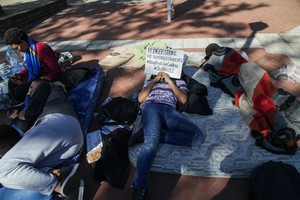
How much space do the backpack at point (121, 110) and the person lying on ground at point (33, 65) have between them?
48.1 inches

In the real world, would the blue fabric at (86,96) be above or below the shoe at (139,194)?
above

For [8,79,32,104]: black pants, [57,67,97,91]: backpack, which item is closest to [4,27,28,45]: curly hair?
[8,79,32,104]: black pants

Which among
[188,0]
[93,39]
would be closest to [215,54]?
[93,39]

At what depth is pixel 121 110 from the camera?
138 inches

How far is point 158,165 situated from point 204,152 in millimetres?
574

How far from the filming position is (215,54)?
430cm

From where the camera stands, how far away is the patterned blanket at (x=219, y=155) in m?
2.68

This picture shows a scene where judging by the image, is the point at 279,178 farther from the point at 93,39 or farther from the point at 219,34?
the point at 93,39

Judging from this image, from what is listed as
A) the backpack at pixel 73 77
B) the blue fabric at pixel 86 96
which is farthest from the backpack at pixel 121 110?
the backpack at pixel 73 77

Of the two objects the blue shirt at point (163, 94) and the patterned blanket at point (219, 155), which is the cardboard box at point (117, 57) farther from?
the patterned blanket at point (219, 155)

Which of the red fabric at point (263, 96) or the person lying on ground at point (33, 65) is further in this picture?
the person lying on ground at point (33, 65)

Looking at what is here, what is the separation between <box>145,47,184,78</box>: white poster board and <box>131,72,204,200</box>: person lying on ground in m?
0.12

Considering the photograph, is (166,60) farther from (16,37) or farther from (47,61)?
(16,37)

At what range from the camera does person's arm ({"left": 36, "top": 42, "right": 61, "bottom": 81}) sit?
12.9 feet
